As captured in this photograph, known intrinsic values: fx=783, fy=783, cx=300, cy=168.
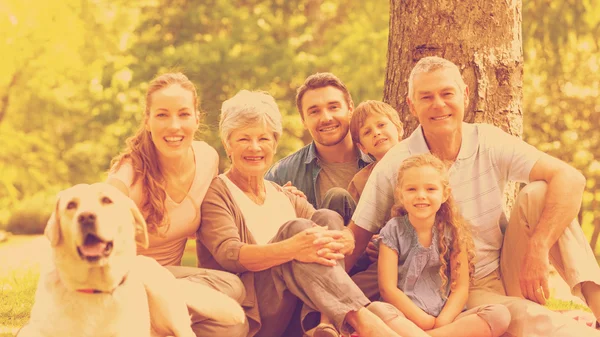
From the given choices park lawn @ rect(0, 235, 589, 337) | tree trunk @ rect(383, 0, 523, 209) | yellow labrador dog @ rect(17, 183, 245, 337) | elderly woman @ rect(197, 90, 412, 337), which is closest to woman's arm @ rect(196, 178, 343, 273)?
elderly woman @ rect(197, 90, 412, 337)

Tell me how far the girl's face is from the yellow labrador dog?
1386mm

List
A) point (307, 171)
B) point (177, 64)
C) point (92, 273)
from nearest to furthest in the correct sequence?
point (92, 273) < point (307, 171) < point (177, 64)

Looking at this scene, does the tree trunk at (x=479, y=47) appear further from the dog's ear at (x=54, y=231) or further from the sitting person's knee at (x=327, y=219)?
the dog's ear at (x=54, y=231)

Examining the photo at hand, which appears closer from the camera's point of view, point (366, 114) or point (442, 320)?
point (442, 320)

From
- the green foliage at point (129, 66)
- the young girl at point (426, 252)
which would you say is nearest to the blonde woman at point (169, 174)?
the young girl at point (426, 252)

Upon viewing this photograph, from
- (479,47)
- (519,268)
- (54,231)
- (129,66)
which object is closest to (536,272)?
(519,268)

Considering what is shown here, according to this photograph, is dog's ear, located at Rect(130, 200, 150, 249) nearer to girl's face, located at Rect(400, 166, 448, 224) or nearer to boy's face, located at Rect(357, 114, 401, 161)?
girl's face, located at Rect(400, 166, 448, 224)

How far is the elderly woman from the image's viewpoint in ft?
12.1

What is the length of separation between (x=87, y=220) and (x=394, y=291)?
163cm

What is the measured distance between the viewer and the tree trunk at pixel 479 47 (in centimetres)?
520

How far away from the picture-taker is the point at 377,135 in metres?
4.65

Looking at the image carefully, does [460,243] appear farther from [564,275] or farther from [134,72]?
[134,72]

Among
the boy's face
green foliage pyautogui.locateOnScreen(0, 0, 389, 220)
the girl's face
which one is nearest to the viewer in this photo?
the girl's face

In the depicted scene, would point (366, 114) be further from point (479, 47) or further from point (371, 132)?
point (479, 47)
